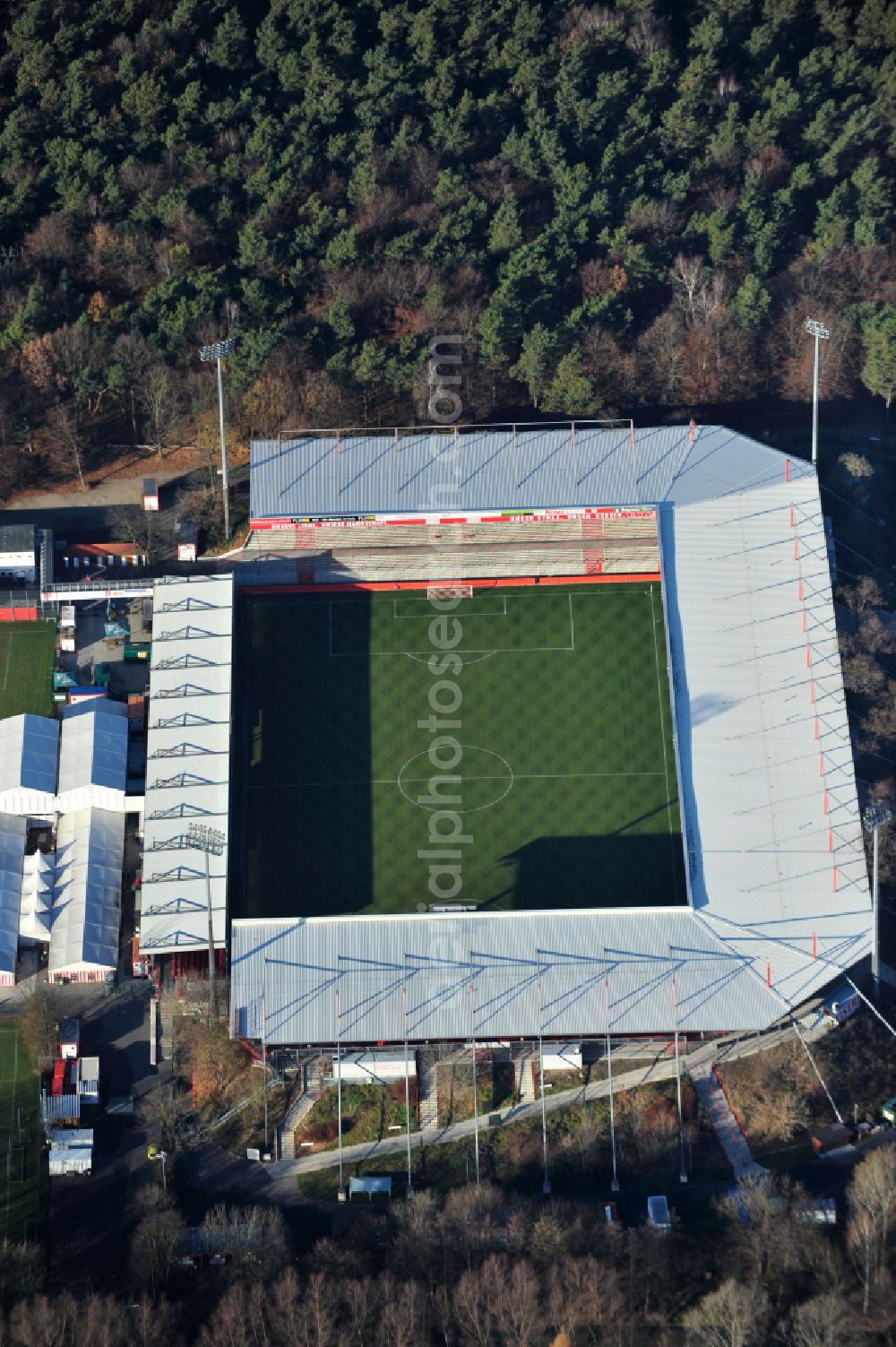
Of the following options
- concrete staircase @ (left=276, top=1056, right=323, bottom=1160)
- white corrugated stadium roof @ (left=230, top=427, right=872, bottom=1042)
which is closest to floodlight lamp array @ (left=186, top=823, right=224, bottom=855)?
white corrugated stadium roof @ (left=230, top=427, right=872, bottom=1042)

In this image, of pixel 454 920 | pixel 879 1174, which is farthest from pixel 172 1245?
pixel 879 1174

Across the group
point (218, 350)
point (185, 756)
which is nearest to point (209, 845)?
point (185, 756)

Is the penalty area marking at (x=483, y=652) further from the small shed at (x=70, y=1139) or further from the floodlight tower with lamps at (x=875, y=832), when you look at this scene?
the small shed at (x=70, y=1139)

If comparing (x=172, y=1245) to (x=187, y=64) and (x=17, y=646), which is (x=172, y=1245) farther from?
(x=187, y=64)

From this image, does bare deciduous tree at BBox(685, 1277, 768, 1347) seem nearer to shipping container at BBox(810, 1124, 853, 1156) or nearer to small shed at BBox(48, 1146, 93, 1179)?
shipping container at BBox(810, 1124, 853, 1156)

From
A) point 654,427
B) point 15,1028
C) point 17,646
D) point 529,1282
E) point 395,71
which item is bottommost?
point 529,1282

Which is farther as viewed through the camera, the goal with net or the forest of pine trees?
the forest of pine trees

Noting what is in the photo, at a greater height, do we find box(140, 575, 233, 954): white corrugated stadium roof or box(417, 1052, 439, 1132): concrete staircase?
box(140, 575, 233, 954): white corrugated stadium roof
